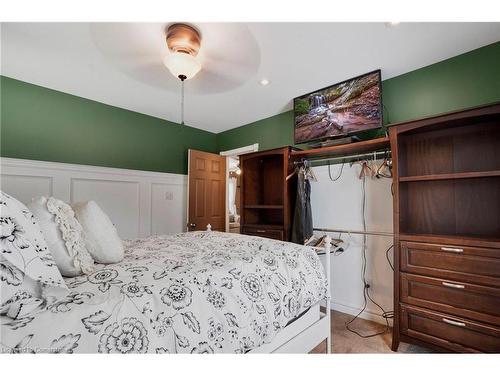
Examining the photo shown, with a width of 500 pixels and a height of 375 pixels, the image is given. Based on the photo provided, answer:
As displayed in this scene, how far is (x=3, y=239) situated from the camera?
2.33 ft

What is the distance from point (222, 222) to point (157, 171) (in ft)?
4.35

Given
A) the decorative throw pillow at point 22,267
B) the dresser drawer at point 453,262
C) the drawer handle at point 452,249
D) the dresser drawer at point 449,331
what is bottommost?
the dresser drawer at point 449,331

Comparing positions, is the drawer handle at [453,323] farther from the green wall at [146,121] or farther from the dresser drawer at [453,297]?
the green wall at [146,121]

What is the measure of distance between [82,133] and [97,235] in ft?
7.34

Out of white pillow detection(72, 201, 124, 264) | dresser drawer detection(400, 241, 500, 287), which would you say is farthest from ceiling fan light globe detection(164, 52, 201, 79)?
dresser drawer detection(400, 241, 500, 287)

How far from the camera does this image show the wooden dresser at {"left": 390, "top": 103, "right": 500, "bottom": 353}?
1528 mm

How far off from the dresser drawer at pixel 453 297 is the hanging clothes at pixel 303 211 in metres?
0.97

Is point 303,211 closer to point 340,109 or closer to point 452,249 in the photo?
point 340,109

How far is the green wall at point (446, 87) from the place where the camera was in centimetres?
189

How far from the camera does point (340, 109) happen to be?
8.04 ft

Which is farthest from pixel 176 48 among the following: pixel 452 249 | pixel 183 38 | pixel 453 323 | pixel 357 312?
pixel 357 312

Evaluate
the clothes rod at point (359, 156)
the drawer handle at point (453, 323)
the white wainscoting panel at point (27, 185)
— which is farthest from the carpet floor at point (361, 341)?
the white wainscoting panel at point (27, 185)
